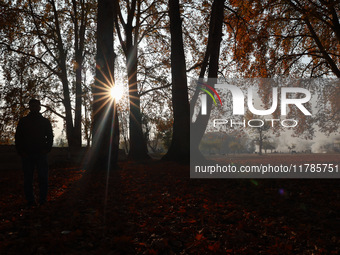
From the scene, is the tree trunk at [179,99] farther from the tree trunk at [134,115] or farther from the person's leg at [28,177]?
the person's leg at [28,177]

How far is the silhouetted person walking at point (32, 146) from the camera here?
18.2ft

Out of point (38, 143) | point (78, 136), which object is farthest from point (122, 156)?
point (38, 143)

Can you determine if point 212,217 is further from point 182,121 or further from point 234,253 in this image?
point 182,121

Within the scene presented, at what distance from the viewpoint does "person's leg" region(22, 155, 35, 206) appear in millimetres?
5504

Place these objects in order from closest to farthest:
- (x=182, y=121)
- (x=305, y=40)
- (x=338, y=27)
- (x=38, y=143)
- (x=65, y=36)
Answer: (x=38, y=143), (x=182, y=121), (x=338, y=27), (x=305, y=40), (x=65, y=36)

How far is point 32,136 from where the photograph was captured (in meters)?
5.59

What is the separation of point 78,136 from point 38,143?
41.0 feet

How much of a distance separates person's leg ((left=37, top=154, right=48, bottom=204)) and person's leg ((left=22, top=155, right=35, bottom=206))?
0.15 metres

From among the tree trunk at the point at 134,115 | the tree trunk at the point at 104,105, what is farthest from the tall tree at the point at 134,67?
the tree trunk at the point at 104,105

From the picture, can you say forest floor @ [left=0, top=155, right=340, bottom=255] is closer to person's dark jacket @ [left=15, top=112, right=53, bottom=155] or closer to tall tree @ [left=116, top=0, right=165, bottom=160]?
person's dark jacket @ [left=15, top=112, right=53, bottom=155]

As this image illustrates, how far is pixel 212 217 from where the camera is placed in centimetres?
468

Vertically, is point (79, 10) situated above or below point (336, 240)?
above

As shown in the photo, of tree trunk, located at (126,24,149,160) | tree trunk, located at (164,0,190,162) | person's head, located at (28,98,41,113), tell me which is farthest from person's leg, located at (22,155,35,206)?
tree trunk, located at (126,24,149,160)

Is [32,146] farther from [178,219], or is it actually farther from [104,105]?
[104,105]
